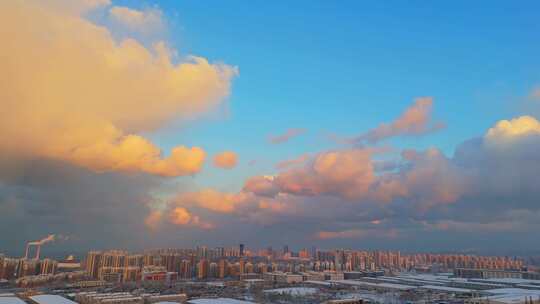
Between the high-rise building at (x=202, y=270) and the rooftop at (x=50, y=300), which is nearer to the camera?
the rooftop at (x=50, y=300)

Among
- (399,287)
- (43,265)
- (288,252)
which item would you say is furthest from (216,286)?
(288,252)

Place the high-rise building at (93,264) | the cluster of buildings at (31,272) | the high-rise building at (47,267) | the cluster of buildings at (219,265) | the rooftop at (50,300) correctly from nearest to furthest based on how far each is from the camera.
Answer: the rooftop at (50,300), the cluster of buildings at (31,272), the cluster of buildings at (219,265), the high-rise building at (93,264), the high-rise building at (47,267)

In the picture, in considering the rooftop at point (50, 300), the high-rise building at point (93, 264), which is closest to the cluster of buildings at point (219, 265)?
the high-rise building at point (93, 264)

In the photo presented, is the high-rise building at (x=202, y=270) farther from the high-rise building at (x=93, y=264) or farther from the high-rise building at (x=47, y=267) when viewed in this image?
the high-rise building at (x=47, y=267)

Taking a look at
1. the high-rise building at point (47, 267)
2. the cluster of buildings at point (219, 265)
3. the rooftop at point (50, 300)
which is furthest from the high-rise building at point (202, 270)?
the rooftop at point (50, 300)

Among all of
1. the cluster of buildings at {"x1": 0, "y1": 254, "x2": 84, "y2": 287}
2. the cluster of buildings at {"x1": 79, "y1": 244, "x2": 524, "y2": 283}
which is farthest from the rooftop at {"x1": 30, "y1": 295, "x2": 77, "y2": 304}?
the cluster of buildings at {"x1": 79, "y1": 244, "x2": 524, "y2": 283}

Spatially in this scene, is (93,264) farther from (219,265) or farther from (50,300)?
(50,300)

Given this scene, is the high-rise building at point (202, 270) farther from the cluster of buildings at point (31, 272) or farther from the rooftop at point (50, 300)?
the rooftop at point (50, 300)

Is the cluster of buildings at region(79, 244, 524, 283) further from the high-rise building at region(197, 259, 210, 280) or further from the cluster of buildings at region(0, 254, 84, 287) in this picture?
the cluster of buildings at region(0, 254, 84, 287)

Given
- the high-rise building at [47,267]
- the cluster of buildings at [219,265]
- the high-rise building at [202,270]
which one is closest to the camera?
the cluster of buildings at [219,265]

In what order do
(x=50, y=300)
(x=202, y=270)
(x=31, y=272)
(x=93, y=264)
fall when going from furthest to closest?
(x=202, y=270) < (x=93, y=264) < (x=31, y=272) < (x=50, y=300)

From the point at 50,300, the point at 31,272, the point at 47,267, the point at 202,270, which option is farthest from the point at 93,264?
the point at 50,300
